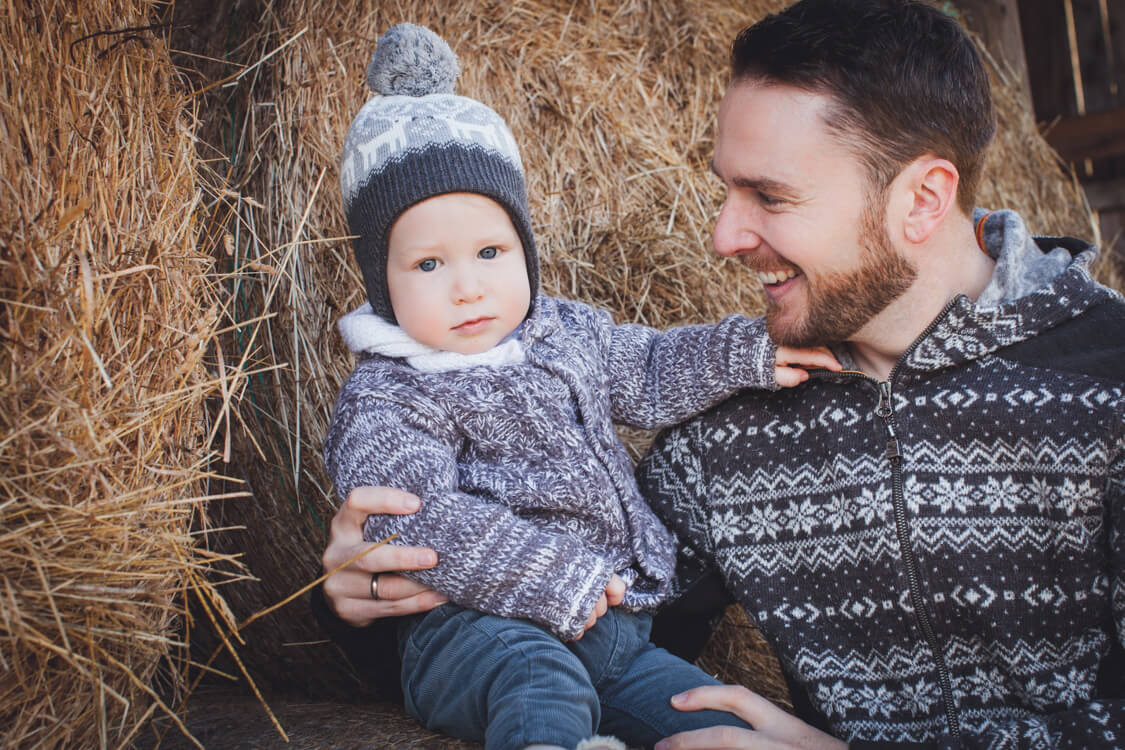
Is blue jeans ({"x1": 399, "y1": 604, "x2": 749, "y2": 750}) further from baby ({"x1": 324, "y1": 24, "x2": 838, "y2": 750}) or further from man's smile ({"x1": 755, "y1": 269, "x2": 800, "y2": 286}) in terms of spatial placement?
man's smile ({"x1": 755, "y1": 269, "x2": 800, "y2": 286})

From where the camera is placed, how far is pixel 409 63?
1772mm

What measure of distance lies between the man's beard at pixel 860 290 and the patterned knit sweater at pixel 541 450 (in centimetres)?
9

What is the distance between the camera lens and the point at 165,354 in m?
1.36

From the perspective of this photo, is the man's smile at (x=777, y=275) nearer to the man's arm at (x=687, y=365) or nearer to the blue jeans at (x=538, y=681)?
the man's arm at (x=687, y=365)

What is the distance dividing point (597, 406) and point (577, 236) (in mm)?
876

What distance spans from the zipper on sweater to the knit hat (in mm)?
734

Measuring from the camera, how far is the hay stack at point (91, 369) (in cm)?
112

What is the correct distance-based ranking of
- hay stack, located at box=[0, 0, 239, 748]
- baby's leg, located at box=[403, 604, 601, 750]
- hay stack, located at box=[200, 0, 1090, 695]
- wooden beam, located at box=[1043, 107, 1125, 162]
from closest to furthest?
hay stack, located at box=[0, 0, 239, 748], baby's leg, located at box=[403, 604, 601, 750], hay stack, located at box=[200, 0, 1090, 695], wooden beam, located at box=[1043, 107, 1125, 162]

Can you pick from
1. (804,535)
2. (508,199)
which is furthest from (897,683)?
(508,199)

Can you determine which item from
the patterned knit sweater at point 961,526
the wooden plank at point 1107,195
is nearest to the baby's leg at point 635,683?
the patterned knit sweater at point 961,526

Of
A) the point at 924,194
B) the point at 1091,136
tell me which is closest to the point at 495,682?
the point at 924,194

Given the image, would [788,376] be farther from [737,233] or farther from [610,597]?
[610,597]

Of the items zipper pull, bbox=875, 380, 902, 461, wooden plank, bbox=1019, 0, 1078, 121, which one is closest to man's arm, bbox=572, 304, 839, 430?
zipper pull, bbox=875, 380, 902, 461

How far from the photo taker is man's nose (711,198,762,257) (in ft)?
5.66
